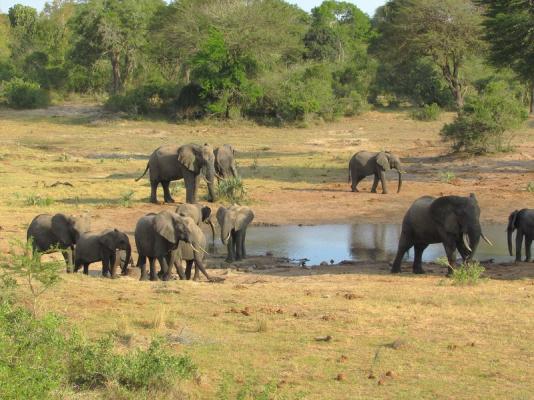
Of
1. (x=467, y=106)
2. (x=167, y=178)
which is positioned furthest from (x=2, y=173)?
(x=467, y=106)

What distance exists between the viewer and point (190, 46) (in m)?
45.8

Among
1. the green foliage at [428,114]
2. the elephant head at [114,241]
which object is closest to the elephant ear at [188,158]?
the elephant head at [114,241]

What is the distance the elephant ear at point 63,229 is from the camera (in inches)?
597

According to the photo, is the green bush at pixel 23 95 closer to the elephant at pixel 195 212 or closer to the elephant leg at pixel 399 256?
the elephant at pixel 195 212

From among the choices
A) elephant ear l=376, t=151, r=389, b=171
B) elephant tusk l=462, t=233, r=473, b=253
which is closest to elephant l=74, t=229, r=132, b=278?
elephant tusk l=462, t=233, r=473, b=253

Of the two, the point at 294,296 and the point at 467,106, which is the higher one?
the point at 467,106

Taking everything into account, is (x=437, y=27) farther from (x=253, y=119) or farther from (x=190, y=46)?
(x=190, y=46)

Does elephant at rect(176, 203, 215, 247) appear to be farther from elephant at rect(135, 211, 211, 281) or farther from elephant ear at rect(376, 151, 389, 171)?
elephant ear at rect(376, 151, 389, 171)

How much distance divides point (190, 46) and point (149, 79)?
2687mm

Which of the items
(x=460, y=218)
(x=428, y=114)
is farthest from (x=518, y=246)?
(x=428, y=114)

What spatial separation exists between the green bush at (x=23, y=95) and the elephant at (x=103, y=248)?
31.4 meters

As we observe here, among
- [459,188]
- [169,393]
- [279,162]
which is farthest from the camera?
[279,162]

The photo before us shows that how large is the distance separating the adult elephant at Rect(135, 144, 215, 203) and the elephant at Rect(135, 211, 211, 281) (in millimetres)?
7396

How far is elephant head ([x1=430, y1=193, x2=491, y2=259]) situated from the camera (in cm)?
1431
